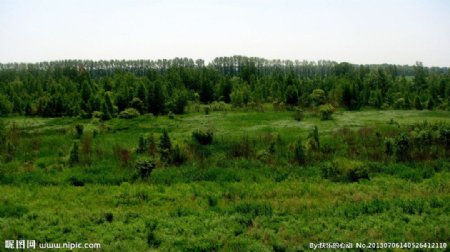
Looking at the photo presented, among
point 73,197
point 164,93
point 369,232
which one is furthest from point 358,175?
point 164,93

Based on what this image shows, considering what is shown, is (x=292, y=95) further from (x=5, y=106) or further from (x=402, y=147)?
(x=5, y=106)

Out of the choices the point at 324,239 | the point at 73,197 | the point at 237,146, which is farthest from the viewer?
the point at 237,146

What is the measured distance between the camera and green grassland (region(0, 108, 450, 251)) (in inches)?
390

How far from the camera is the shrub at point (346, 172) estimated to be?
633 inches

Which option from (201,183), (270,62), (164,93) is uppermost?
(270,62)

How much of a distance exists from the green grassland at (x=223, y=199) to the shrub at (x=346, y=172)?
0.32m

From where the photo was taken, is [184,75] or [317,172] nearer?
[317,172]

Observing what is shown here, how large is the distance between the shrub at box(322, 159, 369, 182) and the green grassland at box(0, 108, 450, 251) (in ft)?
1.07

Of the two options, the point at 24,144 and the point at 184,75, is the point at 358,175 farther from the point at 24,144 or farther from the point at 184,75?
the point at 184,75

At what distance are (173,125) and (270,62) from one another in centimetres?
12969

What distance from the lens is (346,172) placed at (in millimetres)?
16172

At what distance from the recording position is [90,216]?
11.4 m

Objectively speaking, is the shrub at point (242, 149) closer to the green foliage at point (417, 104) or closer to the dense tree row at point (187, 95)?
the dense tree row at point (187, 95)

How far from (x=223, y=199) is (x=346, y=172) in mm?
5910
